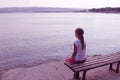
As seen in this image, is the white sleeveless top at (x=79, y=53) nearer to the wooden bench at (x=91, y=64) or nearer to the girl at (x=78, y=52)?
the girl at (x=78, y=52)

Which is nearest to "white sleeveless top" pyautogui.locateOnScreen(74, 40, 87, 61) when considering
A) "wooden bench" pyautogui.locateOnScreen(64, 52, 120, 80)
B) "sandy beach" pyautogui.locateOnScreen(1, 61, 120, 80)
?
"wooden bench" pyautogui.locateOnScreen(64, 52, 120, 80)

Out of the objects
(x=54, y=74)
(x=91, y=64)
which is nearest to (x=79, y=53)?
(x=91, y=64)

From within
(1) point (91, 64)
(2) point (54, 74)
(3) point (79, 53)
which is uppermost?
(3) point (79, 53)

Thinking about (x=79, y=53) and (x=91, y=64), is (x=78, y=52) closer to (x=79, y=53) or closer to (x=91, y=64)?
(x=79, y=53)

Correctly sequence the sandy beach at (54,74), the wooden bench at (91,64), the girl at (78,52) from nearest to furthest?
the wooden bench at (91,64)
the girl at (78,52)
the sandy beach at (54,74)

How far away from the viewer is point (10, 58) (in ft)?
43.4

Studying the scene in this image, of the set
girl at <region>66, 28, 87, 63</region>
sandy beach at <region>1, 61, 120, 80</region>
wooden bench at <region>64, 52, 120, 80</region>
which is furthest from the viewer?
sandy beach at <region>1, 61, 120, 80</region>

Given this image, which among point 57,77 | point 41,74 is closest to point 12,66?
point 41,74

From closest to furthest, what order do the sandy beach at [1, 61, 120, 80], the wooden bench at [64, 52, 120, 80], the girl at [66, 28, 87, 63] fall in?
1. the wooden bench at [64, 52, 120, 80]
2. the girl at [66, 28, 87, 63]
3. the sandy beach at [1, 61, 120, 80]

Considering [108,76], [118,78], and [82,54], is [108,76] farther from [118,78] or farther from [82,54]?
[82,54]

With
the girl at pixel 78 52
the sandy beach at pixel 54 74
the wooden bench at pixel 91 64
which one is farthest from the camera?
the sandy beach at pixel 54 74

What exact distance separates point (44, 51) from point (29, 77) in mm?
7386

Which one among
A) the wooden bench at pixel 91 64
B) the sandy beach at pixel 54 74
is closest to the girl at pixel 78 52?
the wooden bench at pixel 91 64

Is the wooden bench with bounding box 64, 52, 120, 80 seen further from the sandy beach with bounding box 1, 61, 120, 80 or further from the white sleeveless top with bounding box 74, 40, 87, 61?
the sandy beach with bounding box 1, 61, 120, 80
